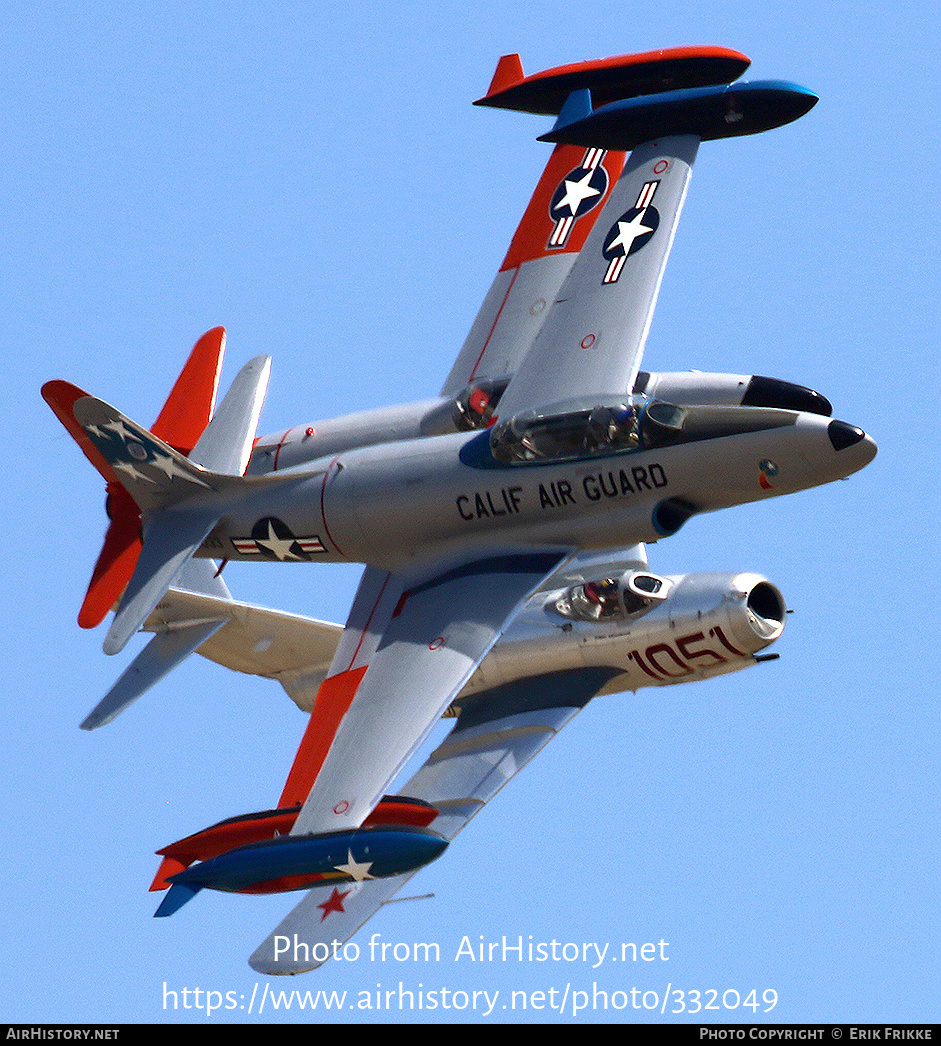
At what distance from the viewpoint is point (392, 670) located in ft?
81.4

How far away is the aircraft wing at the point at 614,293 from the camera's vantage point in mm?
25688

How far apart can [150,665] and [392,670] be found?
12.4 feet

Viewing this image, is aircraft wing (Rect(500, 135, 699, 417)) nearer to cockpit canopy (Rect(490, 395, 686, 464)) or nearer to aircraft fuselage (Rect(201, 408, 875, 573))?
cockpit canopy (Rect(490, 395, 686, 464))

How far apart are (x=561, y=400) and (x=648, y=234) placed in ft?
10.1

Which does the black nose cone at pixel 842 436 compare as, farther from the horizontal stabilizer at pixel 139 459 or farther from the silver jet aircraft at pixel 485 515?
the horizontal stabilizer at pixel 139 459

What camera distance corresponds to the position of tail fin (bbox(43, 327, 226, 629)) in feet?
86.1

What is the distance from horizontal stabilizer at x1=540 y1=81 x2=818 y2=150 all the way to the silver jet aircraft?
1.2 inches

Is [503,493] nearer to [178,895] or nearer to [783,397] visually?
[783,397]

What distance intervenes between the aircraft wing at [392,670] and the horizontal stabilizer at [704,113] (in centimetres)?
622

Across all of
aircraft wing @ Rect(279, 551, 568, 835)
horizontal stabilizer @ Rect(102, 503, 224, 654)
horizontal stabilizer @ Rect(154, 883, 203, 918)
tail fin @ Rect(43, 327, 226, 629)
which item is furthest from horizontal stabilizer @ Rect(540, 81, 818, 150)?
horizontal stabilizer @ Rect(154, 883, 203, 918)

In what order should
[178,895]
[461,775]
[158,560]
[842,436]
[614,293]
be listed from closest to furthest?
[178,895] < [842,436] < [158,560] < [614,293] < [461,775]

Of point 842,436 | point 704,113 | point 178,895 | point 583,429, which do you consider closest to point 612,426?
point 583,429

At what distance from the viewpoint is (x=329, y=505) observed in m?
25.9
